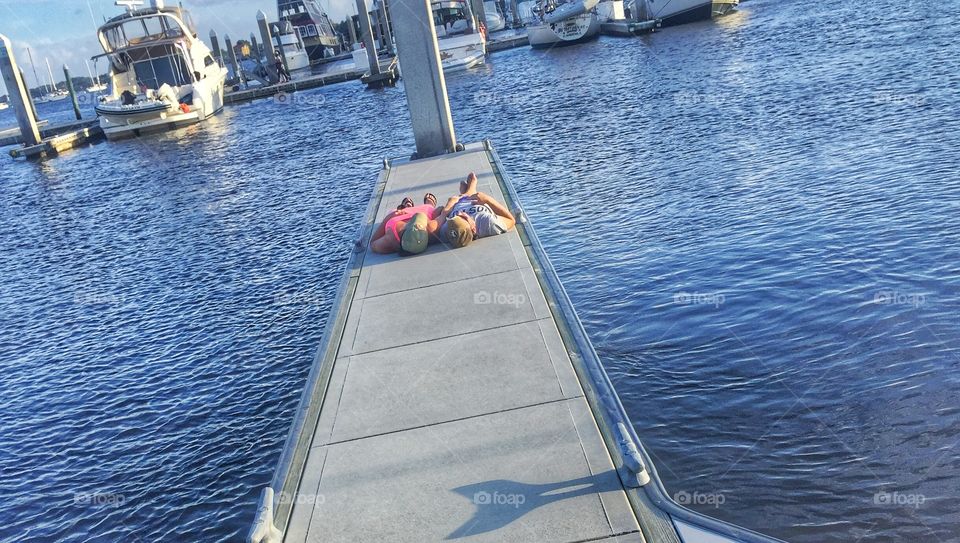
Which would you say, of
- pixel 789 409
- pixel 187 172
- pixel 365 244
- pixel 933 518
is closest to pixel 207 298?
pixel 365 244

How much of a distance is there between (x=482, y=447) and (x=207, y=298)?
808 cm

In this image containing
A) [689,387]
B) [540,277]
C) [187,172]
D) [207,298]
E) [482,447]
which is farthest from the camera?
[187,172]

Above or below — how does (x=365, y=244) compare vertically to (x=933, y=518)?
above

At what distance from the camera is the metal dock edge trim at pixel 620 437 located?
4.61 m

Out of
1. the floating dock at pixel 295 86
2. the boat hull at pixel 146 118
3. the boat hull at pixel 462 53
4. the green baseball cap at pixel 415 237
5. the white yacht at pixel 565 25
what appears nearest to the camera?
the green baseball cap at pixel 415 237

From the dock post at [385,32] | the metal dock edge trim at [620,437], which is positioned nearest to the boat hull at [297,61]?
the dock post at [385,32]

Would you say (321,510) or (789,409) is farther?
(789,409)

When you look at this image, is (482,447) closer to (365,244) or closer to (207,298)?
(365,244)

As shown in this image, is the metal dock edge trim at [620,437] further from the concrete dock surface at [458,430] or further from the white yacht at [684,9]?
the white yacht at [684,9]

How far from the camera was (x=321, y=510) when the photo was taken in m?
5.20

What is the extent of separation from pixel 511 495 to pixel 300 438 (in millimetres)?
2031

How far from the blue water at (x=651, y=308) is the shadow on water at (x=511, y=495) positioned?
1.74 metres

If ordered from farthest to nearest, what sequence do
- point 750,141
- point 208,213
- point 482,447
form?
point 208,213 → point 750,141 → point 482,447

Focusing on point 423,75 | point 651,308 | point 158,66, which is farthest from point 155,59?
point 651,308
